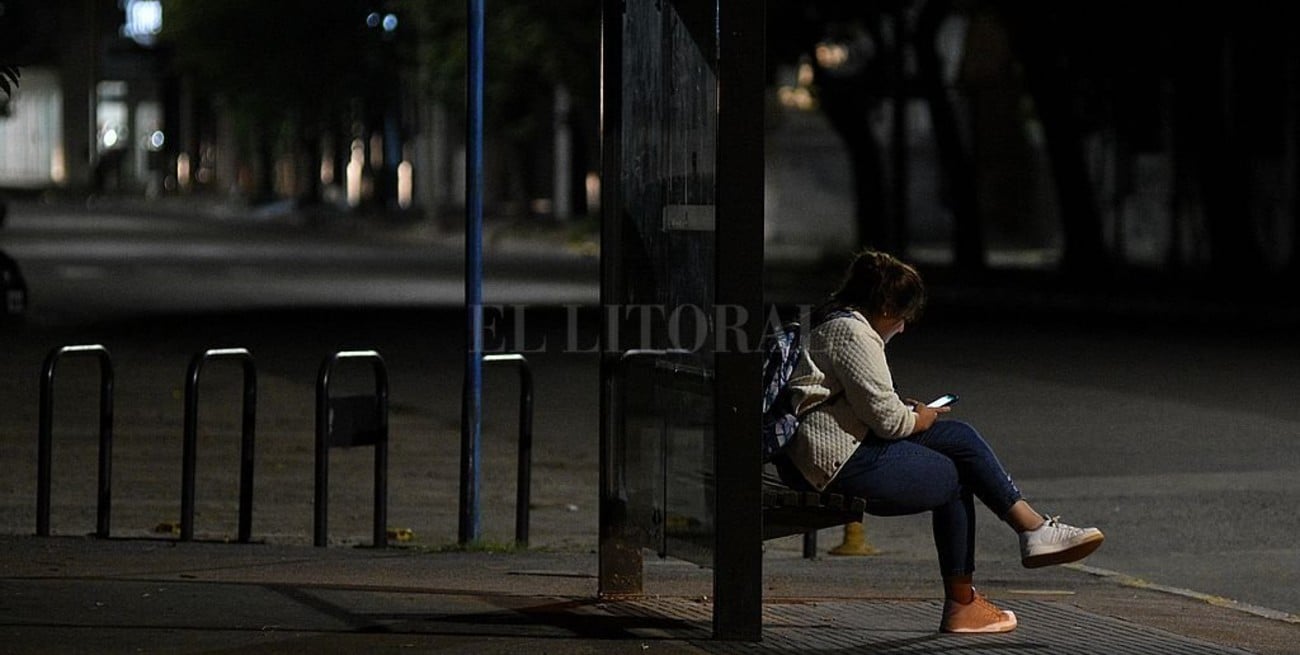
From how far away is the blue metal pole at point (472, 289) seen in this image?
37.7ft

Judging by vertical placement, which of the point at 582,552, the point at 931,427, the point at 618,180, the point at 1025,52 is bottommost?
the point at 582,552

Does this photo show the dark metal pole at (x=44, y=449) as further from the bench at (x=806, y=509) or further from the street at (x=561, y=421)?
the bench at (x=806, y=509)

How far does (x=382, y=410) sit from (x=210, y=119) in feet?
422

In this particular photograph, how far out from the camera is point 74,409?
58.4ft

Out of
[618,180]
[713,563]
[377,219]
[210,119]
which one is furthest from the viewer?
[210,119]

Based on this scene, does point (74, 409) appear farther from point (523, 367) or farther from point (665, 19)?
point (665, 19)

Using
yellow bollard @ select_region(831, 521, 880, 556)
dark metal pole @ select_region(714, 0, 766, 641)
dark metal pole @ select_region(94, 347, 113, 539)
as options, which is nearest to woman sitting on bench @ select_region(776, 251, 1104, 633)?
dark metal pole @ select_region(714, 0, 766, 641)

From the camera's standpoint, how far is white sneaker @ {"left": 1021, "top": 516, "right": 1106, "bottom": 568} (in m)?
8.67

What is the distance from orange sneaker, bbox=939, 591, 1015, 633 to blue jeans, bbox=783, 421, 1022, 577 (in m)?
0.11

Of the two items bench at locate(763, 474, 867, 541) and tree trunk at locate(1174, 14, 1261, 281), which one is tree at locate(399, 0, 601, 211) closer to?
tree trunk at locate(1174, 14, 1261, 281)

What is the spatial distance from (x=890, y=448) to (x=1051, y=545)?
2.14 ft

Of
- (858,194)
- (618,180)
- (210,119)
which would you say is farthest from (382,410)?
(210,119)

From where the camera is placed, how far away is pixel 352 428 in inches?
463

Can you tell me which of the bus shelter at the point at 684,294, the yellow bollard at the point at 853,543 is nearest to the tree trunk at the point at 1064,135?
the yellow bollard at the point at 853,543
